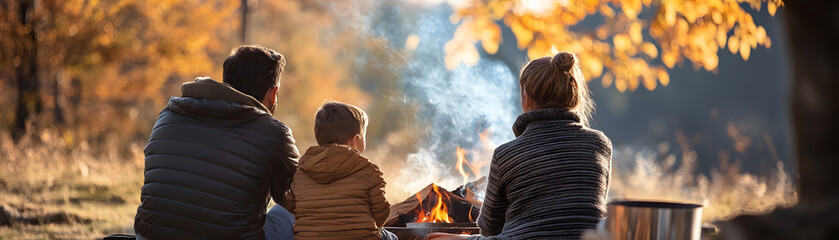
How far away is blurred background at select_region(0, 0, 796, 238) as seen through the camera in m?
→ 5.74

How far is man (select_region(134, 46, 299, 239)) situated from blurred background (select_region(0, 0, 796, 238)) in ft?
5.04

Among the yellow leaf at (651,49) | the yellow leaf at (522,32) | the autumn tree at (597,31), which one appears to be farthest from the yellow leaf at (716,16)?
the yellow leaf at (522,32)

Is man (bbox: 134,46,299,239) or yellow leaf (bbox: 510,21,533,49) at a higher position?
yellow leaf (bbox: 510,21,533,49)

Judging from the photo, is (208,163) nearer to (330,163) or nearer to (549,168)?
(330,163)

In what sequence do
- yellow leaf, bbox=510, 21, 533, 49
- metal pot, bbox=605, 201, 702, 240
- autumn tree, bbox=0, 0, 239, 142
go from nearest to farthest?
metal pot, bbox=605, 201, 702, 240 < yellow leaf, bbox=510, 21, 533, 49 < autumn tree, bbox=0, 0, 239, 142

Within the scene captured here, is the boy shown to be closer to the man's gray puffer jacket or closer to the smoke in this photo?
the man's gray puffer jacket

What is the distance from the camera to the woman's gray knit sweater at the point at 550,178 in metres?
3.11

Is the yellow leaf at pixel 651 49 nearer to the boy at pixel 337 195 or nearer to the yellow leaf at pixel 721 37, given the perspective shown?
the yellow leaf at pixel 721 37

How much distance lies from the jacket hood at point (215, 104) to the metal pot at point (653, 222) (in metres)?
1.71

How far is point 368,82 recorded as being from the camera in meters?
21.0

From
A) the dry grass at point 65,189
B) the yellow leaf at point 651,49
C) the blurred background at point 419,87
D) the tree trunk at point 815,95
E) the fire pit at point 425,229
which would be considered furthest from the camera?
the yellow leaf at point 651,49

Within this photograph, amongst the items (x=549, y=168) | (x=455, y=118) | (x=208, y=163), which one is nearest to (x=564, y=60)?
(x=549, y=168)

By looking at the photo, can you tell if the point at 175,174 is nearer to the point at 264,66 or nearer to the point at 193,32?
the point at 264,66

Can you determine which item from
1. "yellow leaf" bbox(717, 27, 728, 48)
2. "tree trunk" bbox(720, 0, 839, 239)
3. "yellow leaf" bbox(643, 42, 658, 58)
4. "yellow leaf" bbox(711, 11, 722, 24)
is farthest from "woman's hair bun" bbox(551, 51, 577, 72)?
"yellow leaf" bbox(643, 42, 658, 58)
